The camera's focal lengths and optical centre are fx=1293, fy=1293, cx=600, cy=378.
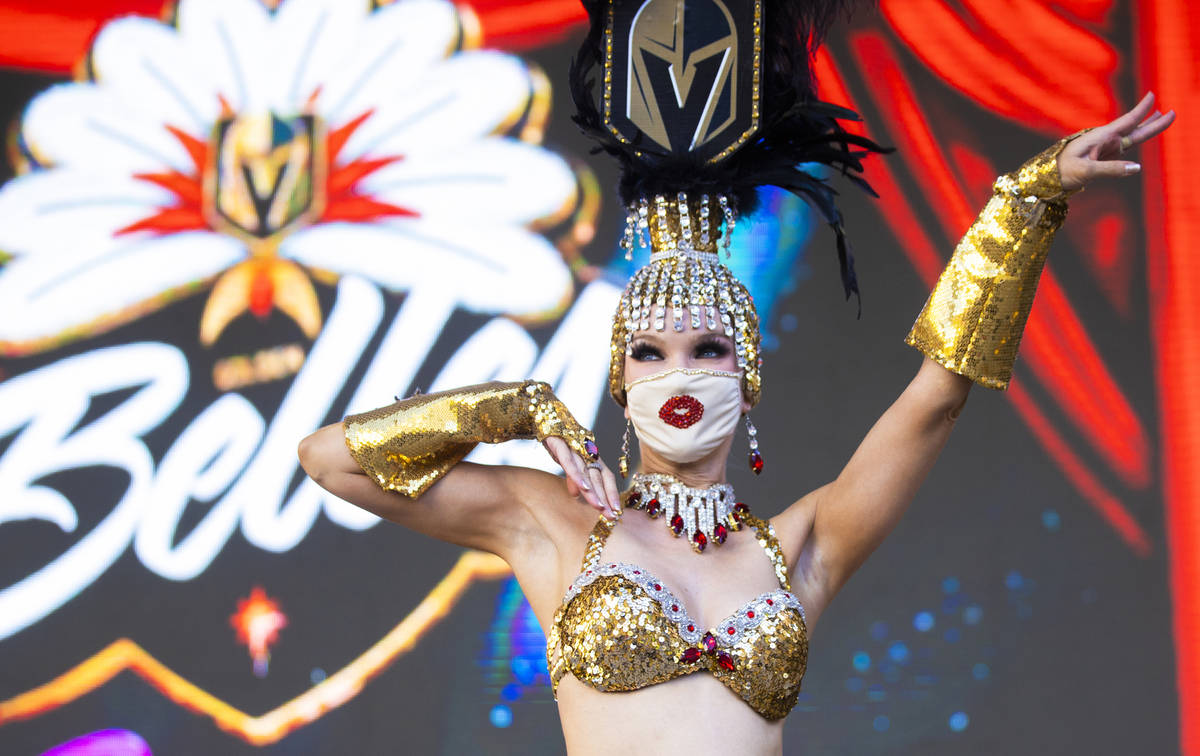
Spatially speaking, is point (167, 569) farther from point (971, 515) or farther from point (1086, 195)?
point (1086, 195)

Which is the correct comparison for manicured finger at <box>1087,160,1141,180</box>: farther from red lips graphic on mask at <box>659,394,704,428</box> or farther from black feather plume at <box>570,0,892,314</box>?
red lips graphic on mask at <box>659,394,704,428</box>

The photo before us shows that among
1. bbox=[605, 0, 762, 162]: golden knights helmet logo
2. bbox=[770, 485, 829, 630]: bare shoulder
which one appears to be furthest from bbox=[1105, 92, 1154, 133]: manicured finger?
bbox=[770, 485, 829, 630]: bare shoulder

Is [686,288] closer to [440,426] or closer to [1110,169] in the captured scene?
[440,426]

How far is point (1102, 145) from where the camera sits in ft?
5.54

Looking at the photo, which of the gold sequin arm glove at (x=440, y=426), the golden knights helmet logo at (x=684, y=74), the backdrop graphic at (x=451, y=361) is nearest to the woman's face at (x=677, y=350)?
the gold sequin arm glove at (x=440, y=426)

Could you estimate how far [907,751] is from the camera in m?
3.09

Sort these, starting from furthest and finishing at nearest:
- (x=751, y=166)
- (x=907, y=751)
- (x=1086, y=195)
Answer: (x=1086, y=195), (x=907, y=751), (x=751, y=166)

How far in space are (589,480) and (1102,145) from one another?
813 millimetres

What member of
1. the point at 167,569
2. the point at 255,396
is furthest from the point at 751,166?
the point at 167,569

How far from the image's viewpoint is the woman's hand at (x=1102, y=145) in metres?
1.65

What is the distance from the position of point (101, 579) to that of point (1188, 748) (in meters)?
2.68

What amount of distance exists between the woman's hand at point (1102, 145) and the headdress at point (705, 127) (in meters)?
0.37

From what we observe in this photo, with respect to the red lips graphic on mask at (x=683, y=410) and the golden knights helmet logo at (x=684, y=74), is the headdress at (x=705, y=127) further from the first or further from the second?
the red lips graphic on mask at (x=683, y=410)

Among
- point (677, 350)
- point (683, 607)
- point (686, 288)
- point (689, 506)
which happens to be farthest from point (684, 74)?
point (683, 607)
